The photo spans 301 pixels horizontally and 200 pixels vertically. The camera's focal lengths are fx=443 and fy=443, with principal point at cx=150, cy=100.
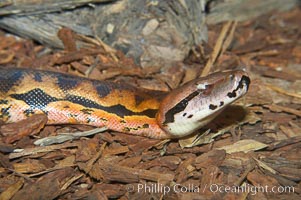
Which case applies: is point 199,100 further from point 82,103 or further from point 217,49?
point 217,49

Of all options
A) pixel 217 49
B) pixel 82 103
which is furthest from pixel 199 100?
pixel 217 49

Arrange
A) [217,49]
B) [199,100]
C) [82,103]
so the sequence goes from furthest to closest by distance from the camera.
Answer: [217,49]
[82,103]
[199,100]

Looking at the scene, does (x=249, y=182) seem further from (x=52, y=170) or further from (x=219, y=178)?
(x=52, y=170)

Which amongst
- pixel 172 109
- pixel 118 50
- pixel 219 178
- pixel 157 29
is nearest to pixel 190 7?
pixel 157 29

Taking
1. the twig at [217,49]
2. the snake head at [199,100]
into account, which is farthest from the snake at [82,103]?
the twig at [217,49]

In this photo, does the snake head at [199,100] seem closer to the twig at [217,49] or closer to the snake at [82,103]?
the snake at [82,103]

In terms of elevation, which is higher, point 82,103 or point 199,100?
point 199,100

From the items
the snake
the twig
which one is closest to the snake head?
the snake

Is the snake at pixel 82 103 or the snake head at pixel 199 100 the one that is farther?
the snake at pixel 82 103
